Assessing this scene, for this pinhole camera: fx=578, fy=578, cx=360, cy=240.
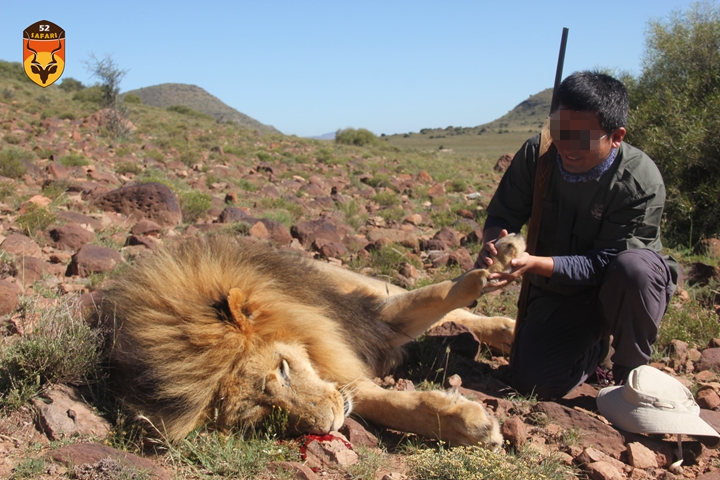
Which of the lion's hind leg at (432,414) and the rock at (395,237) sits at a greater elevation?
the rock at (395,237)

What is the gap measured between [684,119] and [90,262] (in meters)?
6.92

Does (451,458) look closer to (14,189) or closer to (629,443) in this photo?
(629,443)

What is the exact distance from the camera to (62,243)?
4.73 m

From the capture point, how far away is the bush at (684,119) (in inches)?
252

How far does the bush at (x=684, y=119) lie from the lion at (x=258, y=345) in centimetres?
436

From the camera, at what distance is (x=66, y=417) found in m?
2.46

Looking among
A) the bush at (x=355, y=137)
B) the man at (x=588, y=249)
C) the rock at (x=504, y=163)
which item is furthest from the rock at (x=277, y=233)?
the bush at (x=355, y=137)

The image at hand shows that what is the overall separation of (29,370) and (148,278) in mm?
639

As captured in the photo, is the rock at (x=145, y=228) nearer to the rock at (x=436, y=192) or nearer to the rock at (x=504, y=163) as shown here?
the rock at (x=436, y=192)

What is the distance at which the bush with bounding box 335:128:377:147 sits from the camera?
32.5 metres

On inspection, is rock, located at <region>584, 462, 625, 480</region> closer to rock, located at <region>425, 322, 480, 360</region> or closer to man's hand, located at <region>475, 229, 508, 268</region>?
man's hand, located at <region>475, 229, 508, 268</region>

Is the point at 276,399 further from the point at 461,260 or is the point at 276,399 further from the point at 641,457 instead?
the point at 461,260

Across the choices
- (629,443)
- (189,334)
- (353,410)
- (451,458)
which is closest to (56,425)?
(189,334)

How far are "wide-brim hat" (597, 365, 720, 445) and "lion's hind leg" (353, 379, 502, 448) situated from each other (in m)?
0.65
